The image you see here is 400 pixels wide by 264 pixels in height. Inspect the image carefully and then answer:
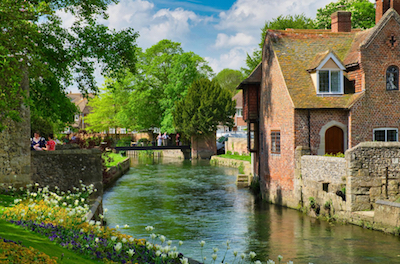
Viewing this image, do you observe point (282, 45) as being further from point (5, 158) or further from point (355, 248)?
point (5, 158)

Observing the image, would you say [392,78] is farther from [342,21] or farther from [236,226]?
[236,226]

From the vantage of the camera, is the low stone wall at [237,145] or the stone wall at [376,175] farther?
the low stone wall at [237,145]

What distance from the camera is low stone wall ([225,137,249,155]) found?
156 feet

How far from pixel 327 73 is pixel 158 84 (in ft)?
131

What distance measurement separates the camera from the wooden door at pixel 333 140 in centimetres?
2078

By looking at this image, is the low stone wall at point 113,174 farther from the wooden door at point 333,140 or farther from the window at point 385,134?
the window at point 385,134

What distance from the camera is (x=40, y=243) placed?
750 centimetres

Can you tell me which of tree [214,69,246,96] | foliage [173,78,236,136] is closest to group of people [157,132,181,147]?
foliage [173,78,236,136]

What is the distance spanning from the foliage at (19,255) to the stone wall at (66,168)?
9.37 meters

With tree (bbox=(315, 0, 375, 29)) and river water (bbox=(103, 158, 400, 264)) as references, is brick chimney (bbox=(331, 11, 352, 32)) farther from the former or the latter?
tree (bbox=(315, 0, 375, 29))

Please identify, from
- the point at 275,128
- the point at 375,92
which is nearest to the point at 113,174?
the point at 275,128

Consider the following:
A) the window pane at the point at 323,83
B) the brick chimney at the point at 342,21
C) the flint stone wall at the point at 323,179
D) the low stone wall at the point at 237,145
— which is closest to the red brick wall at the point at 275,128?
the flint stone wall at the point at 323,179

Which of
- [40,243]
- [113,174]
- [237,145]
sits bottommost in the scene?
[113,174]

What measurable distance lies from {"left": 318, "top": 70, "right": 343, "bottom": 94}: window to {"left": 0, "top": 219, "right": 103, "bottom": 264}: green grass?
16.0m
